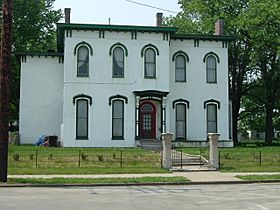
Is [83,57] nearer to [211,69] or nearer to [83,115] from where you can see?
[83,115]

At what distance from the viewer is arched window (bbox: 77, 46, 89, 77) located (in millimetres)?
37594

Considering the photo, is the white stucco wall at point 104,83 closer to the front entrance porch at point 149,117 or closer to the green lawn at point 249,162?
the front entrance porch at point 149,117

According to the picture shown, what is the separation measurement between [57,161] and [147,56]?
1579 cm

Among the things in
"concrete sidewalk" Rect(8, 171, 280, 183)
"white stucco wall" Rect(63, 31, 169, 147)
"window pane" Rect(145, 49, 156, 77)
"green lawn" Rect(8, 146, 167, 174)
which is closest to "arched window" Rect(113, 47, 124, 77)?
"white stucco wall" Rect(63, 31, 169, 147)

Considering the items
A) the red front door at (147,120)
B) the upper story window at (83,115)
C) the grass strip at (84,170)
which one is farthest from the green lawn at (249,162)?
the upper story window at (83,115)

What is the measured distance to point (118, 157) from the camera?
2695 centimetres

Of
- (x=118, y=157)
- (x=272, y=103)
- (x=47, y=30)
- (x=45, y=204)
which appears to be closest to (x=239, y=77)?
(x=272, y=103)

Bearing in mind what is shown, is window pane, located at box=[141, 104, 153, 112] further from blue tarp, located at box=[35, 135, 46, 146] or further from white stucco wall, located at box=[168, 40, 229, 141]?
blue tarp, located at box=[35, 135, 46, 146]

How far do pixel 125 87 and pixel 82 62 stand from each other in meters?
3.83

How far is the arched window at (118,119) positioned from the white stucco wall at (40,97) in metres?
5.32

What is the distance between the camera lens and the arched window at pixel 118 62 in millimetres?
38000

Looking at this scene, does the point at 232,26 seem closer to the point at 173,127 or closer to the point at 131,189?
the point at 173,127

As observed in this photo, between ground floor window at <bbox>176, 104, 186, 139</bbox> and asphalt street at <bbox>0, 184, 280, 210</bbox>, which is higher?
ground floor window at <bbox>176, 104, 186, 139</bbox>

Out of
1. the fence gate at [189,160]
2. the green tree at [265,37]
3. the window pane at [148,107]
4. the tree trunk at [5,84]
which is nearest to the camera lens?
the tree trunk at [5,84]
